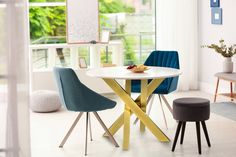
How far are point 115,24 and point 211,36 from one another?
1.77m

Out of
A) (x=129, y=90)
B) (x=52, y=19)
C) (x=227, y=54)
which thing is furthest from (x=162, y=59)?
(x=52, y=19)

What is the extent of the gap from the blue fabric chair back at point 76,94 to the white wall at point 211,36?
3296mm

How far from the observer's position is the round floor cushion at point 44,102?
22.1 ft

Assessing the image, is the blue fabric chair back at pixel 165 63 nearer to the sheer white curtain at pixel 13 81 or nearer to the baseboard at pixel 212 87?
the baseboard at pixel 212 87

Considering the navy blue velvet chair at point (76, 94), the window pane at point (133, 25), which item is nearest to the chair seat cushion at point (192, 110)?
the navy blue velvet chair at point (76, 94)

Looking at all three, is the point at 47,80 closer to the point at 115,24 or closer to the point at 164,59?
the point at 115,24

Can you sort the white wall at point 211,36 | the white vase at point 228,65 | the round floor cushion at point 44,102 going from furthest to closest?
the white wall at point 211,36 < the white vase at point 228,65 < the round floor cushion at point 44,102

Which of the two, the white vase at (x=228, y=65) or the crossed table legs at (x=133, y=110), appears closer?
the crossed table legs at (x=133, y=110)

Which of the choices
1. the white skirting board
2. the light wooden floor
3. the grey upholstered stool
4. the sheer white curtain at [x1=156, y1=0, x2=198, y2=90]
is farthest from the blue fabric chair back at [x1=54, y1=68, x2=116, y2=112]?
the sheer white curtain at [x1=156, y1=0, x2=198, y2=90]

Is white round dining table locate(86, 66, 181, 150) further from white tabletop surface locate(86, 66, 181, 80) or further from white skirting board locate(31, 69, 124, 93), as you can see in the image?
white skirting board locate(31, 69, 124, 93)

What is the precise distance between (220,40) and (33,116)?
297 centimetres

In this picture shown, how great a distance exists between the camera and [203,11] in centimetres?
830

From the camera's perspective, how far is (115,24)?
8883mm

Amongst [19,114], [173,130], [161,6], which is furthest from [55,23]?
[19,114]
